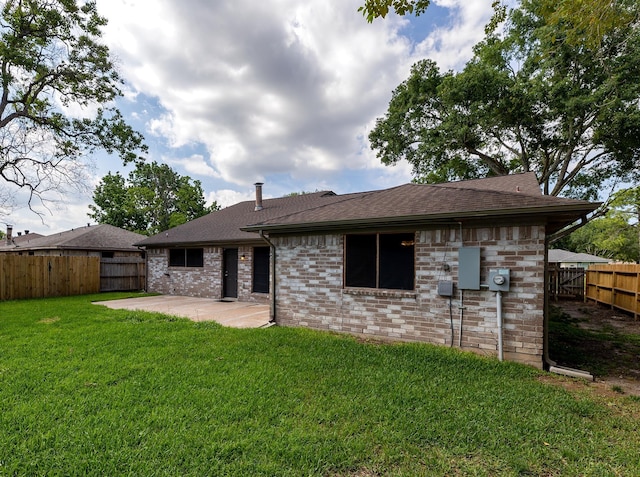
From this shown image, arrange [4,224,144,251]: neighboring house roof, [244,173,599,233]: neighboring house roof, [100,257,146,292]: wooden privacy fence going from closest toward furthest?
[244,173,599,233]: neighboring house roof, [100,257,146,292]: wooden privacy fence, [4,224,144,251]: neighboring house roof

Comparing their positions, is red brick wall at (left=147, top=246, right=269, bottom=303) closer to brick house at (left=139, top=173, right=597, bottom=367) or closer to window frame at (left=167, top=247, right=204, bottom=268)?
window frame at (left=167, top=247, right=204, bottom=268)

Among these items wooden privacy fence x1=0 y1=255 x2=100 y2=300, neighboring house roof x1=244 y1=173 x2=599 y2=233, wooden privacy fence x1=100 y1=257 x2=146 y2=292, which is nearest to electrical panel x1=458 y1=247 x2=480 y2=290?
neighboring house roof x1=244 y1=173 x2=599 y2=233

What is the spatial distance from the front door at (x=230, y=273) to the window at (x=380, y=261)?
6427 millimetres

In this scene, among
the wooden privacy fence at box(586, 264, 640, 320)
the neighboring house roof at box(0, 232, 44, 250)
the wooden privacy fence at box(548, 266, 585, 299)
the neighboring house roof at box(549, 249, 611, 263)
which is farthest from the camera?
the neighboring house roof at box(0, 232, 44, 250)

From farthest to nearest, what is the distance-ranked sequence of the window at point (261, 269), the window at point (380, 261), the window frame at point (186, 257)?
the window frame at point (186, 257), the window at point (261, 269), the window at point (380, 261)

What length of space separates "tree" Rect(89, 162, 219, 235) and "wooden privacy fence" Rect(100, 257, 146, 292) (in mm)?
14492

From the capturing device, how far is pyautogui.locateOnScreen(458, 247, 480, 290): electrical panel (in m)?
4.98

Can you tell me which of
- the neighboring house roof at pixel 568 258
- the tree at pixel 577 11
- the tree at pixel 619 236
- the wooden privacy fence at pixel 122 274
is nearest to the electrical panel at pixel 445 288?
the tree at pixel 577 11

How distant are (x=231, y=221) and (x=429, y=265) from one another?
32.7 feet

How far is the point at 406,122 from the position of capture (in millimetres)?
16656

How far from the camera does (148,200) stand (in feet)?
98.5

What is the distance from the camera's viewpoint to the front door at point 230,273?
11516mm

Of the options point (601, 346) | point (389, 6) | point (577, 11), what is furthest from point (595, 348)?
point (389, 6)

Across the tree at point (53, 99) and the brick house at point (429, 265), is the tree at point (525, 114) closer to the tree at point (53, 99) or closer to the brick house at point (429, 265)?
the brick house at point (429, 265)
